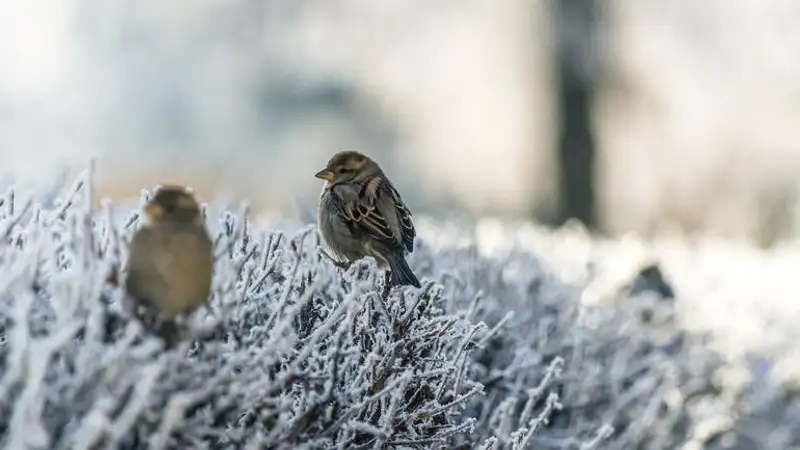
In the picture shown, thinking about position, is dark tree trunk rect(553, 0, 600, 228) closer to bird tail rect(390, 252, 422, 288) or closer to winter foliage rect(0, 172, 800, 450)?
winter foliage rect(0, 172, 800, 450)

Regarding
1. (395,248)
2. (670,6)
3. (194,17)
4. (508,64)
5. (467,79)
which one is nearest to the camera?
(395,248)

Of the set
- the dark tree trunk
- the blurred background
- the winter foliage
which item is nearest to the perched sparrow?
the winter foliage

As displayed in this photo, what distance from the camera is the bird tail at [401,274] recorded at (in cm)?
463

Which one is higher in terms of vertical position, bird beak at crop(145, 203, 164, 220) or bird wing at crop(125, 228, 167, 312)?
bird beak at crop(145, 203, 164, 220)

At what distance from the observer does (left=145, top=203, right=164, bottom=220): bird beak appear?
9.87 ft

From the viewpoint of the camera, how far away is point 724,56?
19703mm

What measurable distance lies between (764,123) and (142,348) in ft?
61.3

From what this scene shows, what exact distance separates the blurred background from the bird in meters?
13.1

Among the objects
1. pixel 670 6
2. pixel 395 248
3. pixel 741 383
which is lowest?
pixel 741 383

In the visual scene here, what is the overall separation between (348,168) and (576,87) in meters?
14.2

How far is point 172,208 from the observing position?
9.95ft

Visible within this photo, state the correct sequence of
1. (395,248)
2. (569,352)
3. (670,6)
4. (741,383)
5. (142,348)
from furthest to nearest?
(670,6) < (741,383) < (569,352) < (395,248) < (142,348)

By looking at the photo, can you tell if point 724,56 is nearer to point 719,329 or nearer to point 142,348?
point 719,329

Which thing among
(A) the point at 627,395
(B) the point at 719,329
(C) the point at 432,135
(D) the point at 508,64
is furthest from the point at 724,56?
(A) the point at 627,395
